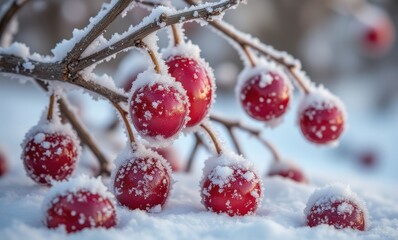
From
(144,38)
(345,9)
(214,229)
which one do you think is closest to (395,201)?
(214,229)

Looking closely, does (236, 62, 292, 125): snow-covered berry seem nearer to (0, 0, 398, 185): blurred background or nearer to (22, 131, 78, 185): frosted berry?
(22, 131, 78, 185): frosted berry

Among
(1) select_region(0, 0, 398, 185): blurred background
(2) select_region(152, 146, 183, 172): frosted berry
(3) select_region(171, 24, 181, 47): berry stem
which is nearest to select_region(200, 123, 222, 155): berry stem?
(3) select_region(171, 24, 181, 47): berry stem

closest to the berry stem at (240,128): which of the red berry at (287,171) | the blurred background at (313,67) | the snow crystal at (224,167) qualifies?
the red berry at (287,171)

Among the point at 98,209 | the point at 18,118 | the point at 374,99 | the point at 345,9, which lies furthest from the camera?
the point at 374,99

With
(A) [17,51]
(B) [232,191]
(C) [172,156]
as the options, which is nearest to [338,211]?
(B) [232,191]

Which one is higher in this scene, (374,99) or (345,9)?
(374,99)

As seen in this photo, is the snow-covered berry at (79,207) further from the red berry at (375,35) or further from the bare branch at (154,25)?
the red berry at (375,35)

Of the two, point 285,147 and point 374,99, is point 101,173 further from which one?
point 374,99

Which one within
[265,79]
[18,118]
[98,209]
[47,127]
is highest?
[18,118]
